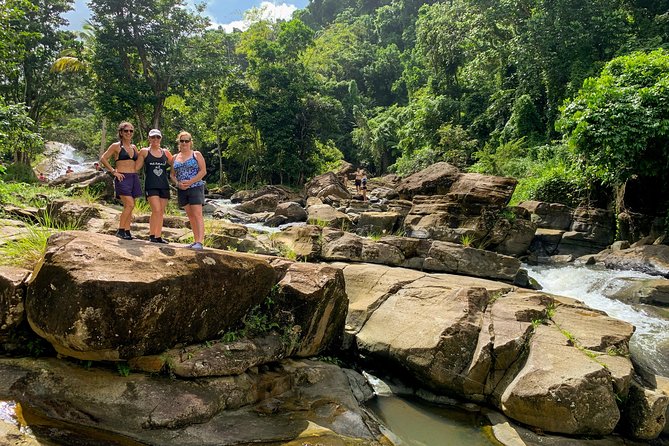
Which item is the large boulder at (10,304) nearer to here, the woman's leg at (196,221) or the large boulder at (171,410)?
the large boulder at (171,410)

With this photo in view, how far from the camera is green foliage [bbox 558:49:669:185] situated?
12.2 metres

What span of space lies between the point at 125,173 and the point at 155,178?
44 centimetres

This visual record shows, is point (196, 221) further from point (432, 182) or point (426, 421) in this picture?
point (432, 182)

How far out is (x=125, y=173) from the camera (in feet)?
19.0

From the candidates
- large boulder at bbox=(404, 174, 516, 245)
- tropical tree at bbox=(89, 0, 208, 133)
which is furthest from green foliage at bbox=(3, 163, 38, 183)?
large boulder at bbox=(404, 174, 516, 245)

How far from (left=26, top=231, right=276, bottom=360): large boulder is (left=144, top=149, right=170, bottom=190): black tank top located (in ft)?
2.90

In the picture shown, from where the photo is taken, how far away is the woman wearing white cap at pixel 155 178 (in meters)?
5.66

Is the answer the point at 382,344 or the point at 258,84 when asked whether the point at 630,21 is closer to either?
the point at 258,84

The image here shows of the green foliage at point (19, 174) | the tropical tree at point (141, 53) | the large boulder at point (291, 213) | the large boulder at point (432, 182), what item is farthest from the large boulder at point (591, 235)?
the green foliage at point (19, 174)

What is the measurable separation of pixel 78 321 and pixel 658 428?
6.61 m

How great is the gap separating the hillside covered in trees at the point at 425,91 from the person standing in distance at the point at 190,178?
292 inches

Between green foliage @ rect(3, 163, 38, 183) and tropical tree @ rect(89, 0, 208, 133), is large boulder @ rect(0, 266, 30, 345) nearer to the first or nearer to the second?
green foliage @ rect(3, 163, 38, 183)

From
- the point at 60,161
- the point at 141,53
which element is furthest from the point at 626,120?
the point at 60,161

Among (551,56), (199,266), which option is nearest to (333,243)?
(199,266)
